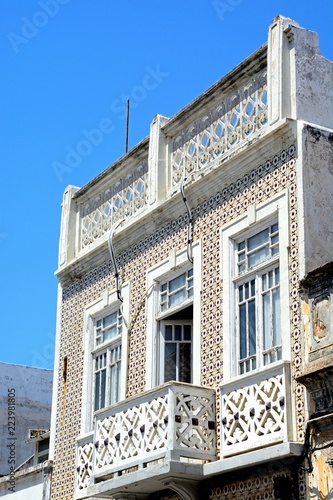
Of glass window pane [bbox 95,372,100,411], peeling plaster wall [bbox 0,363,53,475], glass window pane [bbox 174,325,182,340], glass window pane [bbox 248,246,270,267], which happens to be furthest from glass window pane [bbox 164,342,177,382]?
peeling plaster wall [bbox 0,363,53,475]

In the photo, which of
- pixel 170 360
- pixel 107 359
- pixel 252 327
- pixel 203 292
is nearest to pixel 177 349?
pixel 170 360

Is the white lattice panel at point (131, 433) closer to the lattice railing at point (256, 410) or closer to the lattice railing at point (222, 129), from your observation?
the lattice railing at point (256, 410)

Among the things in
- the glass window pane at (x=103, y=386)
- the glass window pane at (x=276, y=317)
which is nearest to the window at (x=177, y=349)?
the glass window pane at (x=103, y=386)

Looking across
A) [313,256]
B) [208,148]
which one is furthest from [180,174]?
[313,256]

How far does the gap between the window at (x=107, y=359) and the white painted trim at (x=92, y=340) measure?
0.10 m

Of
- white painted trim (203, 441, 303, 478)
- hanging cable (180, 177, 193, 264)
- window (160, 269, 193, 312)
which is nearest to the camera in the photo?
white painted trim (203, 441, 303, 478)

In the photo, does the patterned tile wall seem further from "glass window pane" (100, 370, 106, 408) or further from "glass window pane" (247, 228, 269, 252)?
"glass window pane" (100, 370, 106, 408)

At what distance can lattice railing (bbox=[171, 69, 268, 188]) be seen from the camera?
14.6m

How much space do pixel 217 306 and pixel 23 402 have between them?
51.7 ft

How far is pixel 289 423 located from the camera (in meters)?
12.4

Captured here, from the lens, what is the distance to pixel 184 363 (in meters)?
15.8

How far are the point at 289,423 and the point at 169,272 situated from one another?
4082 mm

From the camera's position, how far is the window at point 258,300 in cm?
1347

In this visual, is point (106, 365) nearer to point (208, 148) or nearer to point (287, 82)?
point (208, 148)
